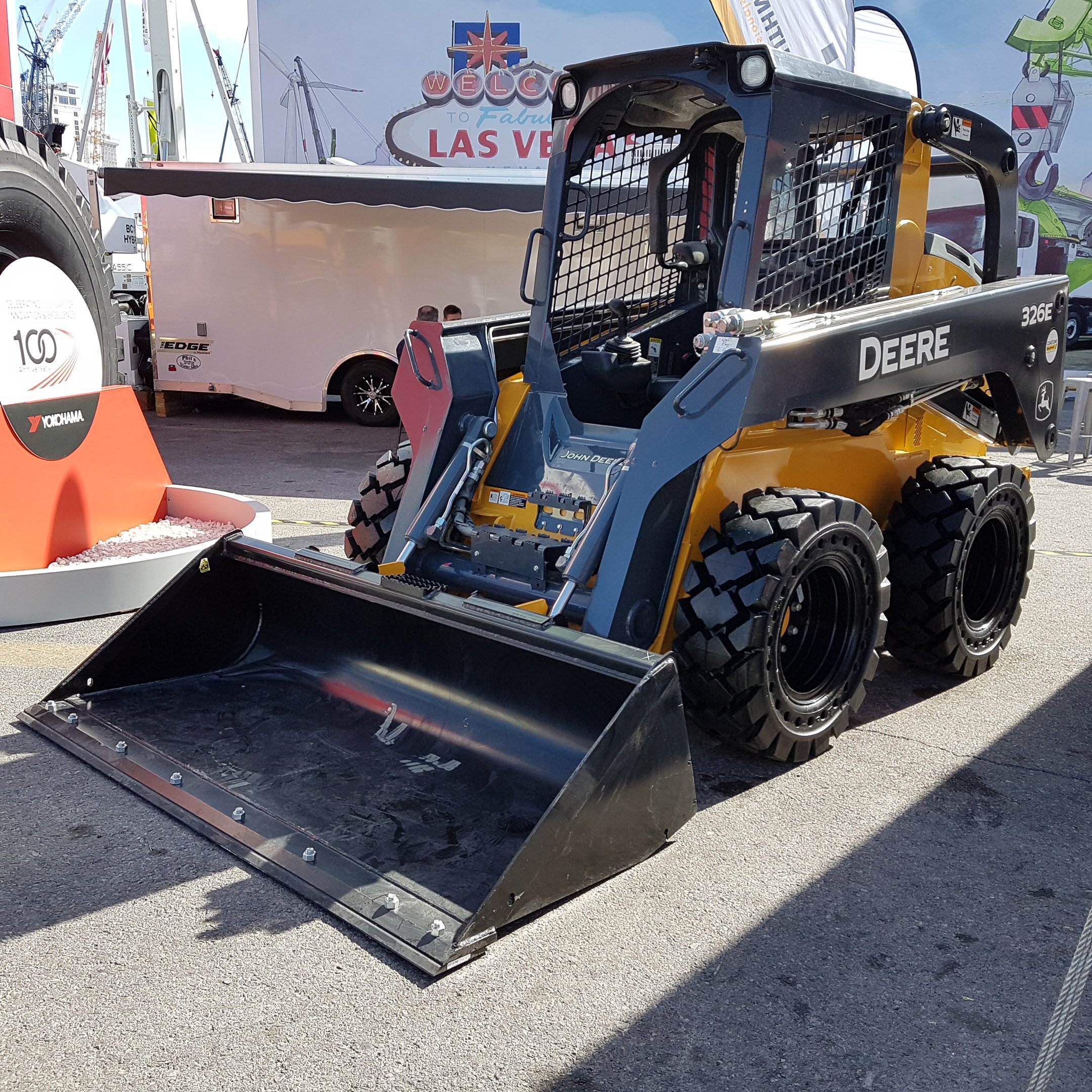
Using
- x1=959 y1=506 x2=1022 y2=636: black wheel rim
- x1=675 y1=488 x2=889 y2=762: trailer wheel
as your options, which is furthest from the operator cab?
x1=959 y1=506 x2=1022 y2=636: black wheel rim

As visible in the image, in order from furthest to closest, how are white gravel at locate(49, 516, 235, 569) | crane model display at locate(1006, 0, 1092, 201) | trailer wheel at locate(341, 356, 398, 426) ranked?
crane model display at locate(1006, 0, 1092, 201) → trailer wheel at locate(341, 356, 398, 426) → white gravel at locate(49, 516, 235, 569)

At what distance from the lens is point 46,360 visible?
18.2 ft

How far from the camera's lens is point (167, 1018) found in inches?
96.7

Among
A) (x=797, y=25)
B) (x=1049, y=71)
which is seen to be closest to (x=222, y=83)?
(x=797, y=25)

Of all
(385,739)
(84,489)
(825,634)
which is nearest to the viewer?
(385,739)

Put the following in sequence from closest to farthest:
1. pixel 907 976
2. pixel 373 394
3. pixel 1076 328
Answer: pixel 907 976
pixel 373 394
pixel 1076 328

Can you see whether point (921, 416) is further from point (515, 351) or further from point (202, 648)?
point (202, 648)

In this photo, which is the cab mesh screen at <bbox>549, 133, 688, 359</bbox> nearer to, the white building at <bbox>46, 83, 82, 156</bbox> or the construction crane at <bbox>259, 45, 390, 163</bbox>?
the construction crane at <bbox>259, 45, 390, 163</bbox>

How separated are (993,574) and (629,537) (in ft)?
7.41

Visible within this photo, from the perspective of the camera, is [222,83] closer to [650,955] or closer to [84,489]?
[84,489]

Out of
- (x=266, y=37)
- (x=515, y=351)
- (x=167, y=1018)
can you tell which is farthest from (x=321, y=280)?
(x=167, y=1018)

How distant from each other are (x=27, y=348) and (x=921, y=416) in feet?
14.2

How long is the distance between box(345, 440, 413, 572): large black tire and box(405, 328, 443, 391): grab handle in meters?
0.46

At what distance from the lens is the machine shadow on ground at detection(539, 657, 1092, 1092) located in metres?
2.33
